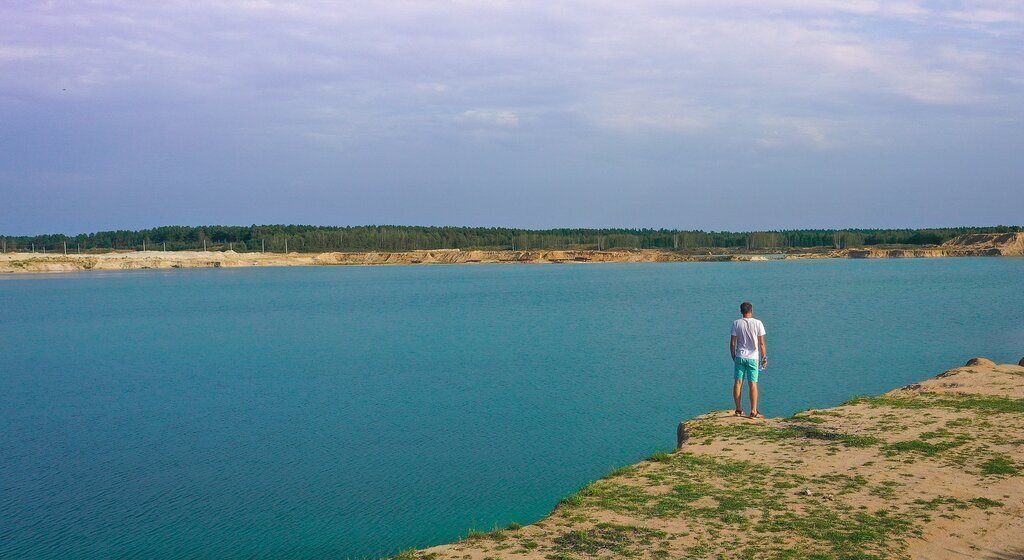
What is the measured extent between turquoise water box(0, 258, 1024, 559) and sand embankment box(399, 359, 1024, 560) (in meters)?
1.85

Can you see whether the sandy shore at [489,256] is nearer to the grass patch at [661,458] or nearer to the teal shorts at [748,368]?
the teal shorts at [748,368]

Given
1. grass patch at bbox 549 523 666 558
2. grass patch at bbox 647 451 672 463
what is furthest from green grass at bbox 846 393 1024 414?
grass patch at bbox 549 523 666 558

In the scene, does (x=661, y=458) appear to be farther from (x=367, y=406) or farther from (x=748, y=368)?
(x=367, y=406)

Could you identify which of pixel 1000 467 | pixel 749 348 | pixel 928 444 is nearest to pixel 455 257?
pixel 749 348

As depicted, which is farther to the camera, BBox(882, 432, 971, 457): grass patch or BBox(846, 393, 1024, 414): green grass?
BBox(846, 393, 1024, 414): green grass

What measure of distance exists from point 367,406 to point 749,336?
A: 815cm

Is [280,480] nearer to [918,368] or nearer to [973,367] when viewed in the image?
[973,367]

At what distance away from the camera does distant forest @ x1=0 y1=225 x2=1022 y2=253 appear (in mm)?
134875

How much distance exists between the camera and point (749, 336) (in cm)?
1127

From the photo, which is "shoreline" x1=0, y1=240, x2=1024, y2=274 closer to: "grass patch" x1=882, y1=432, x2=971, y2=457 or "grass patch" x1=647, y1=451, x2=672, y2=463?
"grass patch" x1=882, y1=432, x2=971, y2=457

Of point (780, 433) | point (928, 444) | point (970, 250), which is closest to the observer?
point (928, 444)

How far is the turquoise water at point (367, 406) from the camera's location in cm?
980

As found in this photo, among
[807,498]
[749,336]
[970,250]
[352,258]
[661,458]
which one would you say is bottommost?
[661,458]

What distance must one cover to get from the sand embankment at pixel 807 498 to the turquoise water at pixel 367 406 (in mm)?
1846
